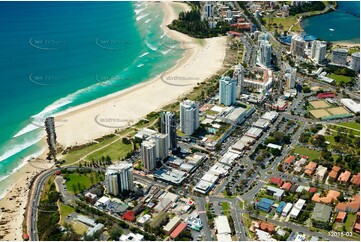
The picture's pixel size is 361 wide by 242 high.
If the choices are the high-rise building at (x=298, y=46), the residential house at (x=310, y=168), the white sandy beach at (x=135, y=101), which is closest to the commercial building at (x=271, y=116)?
the residential house at (x=310, y=168)

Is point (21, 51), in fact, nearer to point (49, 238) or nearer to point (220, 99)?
point (220, 99)

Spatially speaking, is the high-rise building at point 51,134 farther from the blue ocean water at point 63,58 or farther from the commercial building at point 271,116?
the commercial building at point 271,116

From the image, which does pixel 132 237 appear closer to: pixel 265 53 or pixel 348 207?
pixel 348 207

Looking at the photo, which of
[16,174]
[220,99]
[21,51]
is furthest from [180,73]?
[16,174]

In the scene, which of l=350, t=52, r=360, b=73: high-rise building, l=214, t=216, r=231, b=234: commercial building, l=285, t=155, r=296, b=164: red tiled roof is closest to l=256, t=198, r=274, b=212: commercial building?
l=214, t=216, r=231, b=234: commercial building

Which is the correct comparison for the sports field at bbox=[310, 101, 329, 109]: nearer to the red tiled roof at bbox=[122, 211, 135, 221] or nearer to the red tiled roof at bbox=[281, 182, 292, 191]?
the red tiled roof at bbox=[281, 182, 292, 191]
